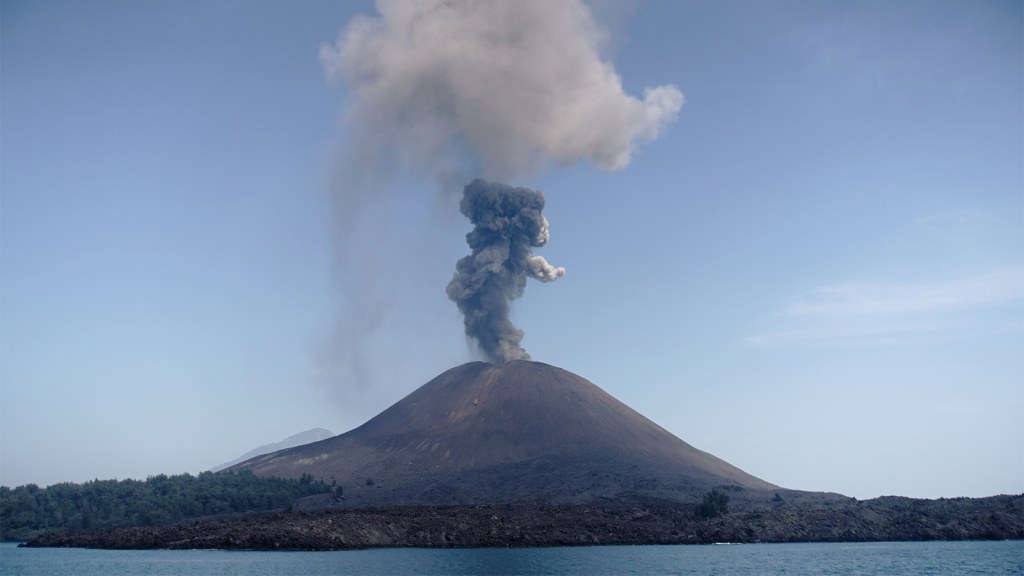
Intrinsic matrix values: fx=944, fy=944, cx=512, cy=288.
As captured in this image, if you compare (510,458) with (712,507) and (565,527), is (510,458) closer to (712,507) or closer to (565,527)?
(712,507)

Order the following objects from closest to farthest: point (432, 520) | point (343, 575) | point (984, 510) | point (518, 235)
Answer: point (343, 575), point (432, 520), point (984, 510), point (518, 235)

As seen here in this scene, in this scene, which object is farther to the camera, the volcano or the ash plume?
the ash plume

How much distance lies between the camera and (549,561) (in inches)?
3610

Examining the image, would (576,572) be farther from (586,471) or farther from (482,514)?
(586,471)

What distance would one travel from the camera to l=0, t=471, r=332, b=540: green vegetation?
136000 mm

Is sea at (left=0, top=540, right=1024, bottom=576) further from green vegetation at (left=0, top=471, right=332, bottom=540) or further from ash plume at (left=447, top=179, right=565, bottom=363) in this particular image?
ash plume at (left=447, top=179, right=565, bottom=363)

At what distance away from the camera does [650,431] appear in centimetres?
19438

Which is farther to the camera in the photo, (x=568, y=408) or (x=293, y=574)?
(x=568, y=408)

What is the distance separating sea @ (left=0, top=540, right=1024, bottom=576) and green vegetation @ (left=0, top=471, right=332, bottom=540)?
79.4 ft

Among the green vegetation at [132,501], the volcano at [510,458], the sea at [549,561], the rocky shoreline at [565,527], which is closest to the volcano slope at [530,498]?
the rocky shoreline at [565,527]

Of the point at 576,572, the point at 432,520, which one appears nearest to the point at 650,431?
the point at 432,520

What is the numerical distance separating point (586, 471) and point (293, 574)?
8605 centimetres

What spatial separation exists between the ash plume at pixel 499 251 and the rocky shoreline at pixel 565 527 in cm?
6106

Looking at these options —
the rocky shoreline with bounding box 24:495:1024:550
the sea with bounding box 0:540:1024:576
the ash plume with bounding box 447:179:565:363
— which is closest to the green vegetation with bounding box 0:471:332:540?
the rocky shoreline with bounding box 24:495:1024:550
